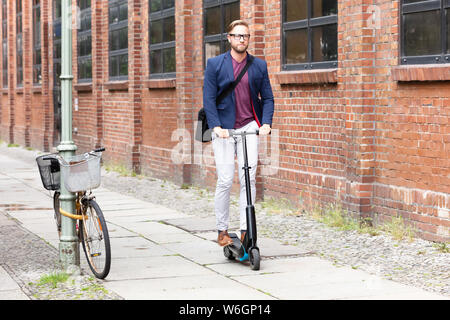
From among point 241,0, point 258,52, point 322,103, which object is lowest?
point 322,103

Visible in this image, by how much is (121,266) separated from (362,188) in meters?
3.11

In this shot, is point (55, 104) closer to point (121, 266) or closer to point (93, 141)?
point (93, 141)

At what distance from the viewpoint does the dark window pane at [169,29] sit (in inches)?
591

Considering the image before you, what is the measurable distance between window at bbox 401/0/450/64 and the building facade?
0.5 inches

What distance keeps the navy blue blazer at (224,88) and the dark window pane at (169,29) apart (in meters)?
7.77

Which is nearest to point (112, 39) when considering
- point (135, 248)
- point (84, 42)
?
point (84, 42)

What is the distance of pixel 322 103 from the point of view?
10258 mm

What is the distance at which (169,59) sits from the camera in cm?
1520

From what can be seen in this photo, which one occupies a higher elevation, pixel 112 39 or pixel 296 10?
pixel 112 39

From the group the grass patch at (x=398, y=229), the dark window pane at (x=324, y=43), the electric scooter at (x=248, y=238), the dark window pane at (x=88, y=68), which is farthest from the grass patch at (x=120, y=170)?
the electric scooter at (x=248, y=238)

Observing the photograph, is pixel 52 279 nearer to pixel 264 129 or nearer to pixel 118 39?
pixel 264 129

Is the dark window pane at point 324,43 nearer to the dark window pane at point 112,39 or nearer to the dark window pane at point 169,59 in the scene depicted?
the dark window pane at point 169,59

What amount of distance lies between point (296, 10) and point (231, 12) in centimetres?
228

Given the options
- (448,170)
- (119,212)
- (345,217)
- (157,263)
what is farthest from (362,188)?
(119,212)
